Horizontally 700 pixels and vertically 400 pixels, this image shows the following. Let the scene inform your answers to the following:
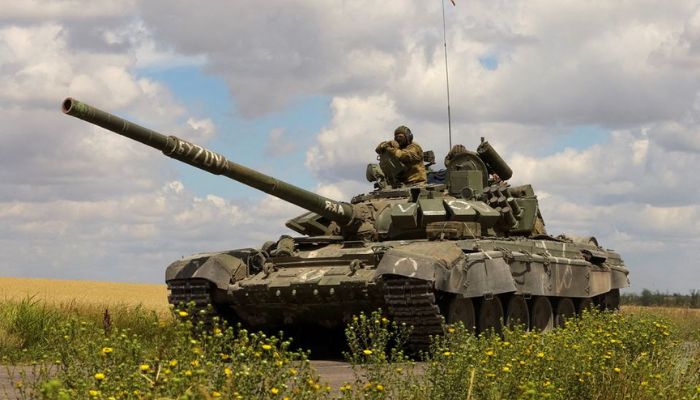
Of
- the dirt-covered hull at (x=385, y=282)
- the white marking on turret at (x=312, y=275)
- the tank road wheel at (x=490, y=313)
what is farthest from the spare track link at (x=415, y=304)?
the tank road wheel at (x=490, y=313)

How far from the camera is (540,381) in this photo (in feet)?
31.1

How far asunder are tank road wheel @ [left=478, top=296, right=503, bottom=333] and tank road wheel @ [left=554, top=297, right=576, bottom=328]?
2.60 meters

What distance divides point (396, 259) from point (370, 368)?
22.0 ft

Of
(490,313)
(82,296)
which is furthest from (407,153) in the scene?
(82,296)

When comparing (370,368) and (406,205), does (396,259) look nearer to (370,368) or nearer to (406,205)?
(406,205)

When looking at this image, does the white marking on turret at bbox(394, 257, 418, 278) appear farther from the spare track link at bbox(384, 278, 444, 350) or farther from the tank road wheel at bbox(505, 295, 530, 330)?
the tank road wheel at bbox(505, 295, 530, 330)

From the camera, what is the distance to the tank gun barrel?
13492mm

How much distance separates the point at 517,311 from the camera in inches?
748

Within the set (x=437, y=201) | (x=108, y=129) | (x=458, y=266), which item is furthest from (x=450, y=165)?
(x=108, y=129)

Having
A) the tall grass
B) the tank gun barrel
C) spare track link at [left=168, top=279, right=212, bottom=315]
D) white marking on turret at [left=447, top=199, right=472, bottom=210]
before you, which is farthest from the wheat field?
the tall grass

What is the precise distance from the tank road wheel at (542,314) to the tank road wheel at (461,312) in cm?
252

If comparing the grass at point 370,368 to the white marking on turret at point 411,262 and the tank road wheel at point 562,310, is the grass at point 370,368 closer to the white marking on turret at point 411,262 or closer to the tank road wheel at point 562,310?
the white marking on turret at point 411,262

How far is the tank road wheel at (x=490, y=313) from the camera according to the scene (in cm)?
1769

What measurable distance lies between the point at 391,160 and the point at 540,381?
10.2 metres
